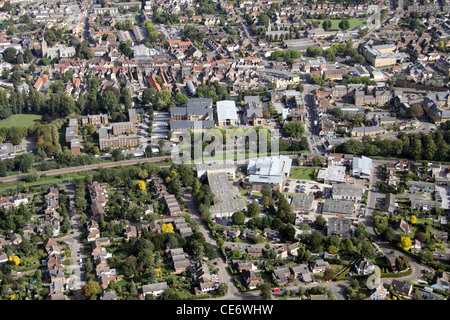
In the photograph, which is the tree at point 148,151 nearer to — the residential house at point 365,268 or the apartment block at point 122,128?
the apartment block at point 122,128

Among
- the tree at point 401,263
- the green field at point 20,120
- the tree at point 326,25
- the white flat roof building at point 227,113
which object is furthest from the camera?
the tree at point 326,25

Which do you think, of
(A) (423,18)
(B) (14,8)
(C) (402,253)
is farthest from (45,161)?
(A) (423,18)

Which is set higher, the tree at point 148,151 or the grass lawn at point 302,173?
the tree at point 148,151

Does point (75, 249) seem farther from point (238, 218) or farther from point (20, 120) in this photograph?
point (20, 120)

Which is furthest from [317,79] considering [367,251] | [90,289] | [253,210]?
[90,289]

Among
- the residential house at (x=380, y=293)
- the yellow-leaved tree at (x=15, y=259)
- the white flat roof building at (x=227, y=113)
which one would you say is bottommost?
the residential house at (x=380, y=293)

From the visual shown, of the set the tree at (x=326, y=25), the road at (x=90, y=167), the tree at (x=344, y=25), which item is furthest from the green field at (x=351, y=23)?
the road at (x=90, y=167)
